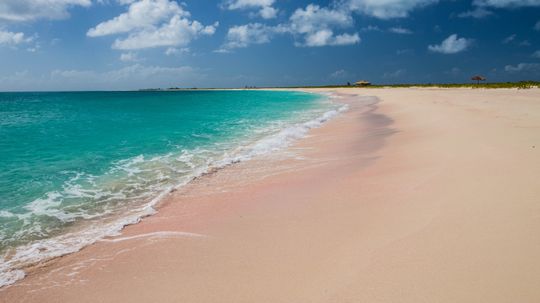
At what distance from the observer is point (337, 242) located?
367 centimetres

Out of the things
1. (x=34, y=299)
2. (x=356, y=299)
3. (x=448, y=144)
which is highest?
(x=448, y=144)

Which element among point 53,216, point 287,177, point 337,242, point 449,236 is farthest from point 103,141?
point 449,236

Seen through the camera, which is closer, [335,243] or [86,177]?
[335,243]

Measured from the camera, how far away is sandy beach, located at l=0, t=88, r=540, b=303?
2.81 m

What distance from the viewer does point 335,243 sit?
3.65 metres

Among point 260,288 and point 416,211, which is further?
point 416,211

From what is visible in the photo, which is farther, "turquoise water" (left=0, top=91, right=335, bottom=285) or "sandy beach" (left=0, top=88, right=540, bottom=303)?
"turquoise water" (left=0, top=91, right=335, bottom=285)

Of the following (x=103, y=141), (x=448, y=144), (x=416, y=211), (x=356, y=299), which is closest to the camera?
(x=356, y=299)

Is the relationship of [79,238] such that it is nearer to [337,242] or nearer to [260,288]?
[260,288]

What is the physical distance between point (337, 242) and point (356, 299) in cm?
105

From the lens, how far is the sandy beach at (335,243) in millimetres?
2811

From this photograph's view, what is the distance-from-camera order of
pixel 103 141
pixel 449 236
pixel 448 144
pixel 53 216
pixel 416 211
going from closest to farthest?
pixel 449 236 → pixel 416 211 → pixel 53 216 → pixel 448 144 → pixel 103 141

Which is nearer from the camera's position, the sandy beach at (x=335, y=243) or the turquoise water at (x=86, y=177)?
the sandy beach at (x=335, y=243)

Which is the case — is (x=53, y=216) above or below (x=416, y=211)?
below
